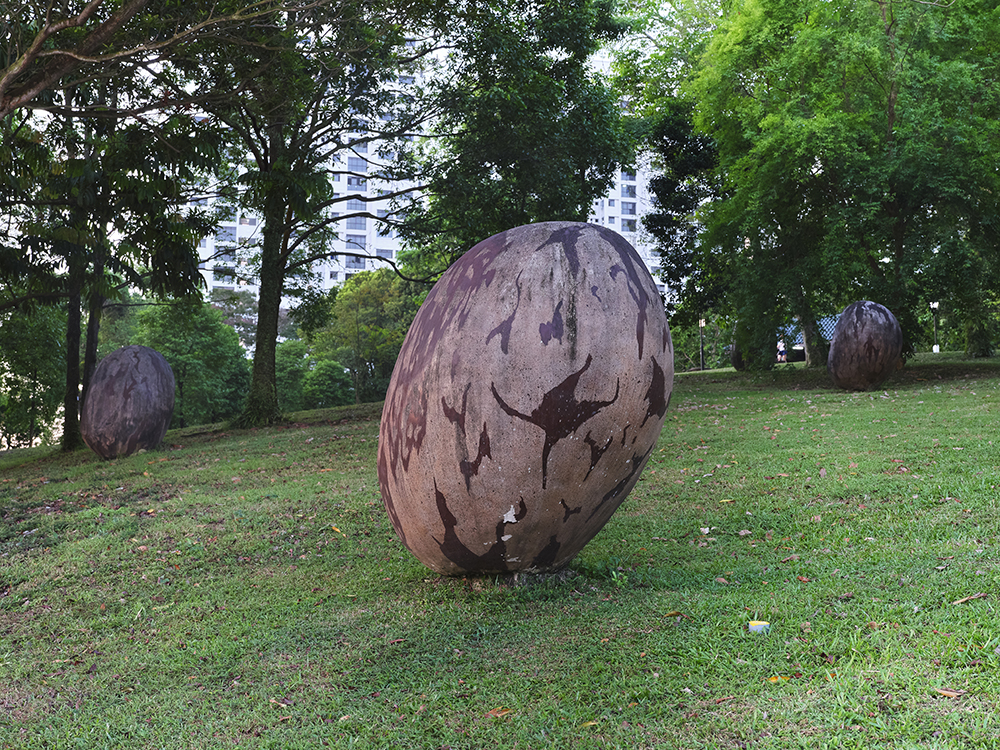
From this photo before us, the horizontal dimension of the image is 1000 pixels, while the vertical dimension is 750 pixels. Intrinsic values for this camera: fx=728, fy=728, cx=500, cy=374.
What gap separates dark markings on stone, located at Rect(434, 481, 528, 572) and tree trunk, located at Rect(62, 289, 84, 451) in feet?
49.8

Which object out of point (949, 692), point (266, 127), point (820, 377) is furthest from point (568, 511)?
point (820, 377)

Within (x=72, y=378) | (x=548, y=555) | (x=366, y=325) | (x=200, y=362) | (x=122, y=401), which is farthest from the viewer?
(x=366, y=325)

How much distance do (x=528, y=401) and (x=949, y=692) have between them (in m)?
2.49

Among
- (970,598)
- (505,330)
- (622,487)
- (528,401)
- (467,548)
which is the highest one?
(505,330)

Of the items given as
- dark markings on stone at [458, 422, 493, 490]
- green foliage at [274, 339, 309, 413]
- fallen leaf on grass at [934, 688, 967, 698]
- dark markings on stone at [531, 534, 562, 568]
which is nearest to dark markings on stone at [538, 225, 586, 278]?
dark markings on stone at [458, 422, 493, 490]

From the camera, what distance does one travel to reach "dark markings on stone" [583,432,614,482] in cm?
450

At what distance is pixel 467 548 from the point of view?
4.77m

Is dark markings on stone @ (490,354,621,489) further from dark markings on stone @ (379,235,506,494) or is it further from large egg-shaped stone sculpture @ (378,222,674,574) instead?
dark markings on stone @ (379,235,506,494)

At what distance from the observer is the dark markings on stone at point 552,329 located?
4.45 m

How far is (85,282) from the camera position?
15914mm

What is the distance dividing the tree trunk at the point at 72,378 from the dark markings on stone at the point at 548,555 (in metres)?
15.5

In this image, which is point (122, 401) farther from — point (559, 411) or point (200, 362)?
point (200, 362)

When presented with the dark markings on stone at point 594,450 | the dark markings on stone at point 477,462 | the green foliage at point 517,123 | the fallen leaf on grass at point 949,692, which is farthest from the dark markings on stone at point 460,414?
the green foliage at point 517,123

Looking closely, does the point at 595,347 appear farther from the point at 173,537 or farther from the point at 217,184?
the point at 217,184
